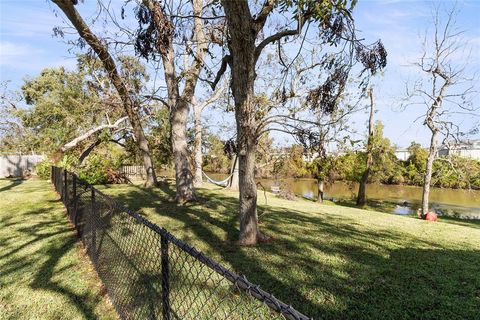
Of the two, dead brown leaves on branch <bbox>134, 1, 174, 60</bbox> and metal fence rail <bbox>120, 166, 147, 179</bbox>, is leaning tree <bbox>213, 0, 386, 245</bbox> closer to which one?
dead brown leaves on branch <bbox>134, 1, 174, 60</bbox>

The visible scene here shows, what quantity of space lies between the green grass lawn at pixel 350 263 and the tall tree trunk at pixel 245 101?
1.79 ft

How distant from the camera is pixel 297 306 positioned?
344cm

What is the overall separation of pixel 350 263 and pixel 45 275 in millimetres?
4129

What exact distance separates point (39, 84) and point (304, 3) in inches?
1444

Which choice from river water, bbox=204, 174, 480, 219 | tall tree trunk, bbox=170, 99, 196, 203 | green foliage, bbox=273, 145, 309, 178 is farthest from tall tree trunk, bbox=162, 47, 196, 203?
river water, bbox=204, 174, 480, 219

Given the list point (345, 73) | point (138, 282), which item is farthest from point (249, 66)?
point (138, 282)

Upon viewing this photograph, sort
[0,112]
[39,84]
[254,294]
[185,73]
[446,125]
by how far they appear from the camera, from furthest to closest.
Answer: [39,84] → [0,112] → [446,125] → [185,73] → [254,294]

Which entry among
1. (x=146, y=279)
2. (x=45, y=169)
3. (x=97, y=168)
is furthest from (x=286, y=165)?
(x=146, y=279)

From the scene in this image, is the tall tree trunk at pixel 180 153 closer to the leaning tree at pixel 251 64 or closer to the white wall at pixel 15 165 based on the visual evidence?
the leaning tree at pixel 251 64

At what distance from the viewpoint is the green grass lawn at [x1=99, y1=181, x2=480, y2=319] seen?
3.51m

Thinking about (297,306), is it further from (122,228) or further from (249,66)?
(249,66)

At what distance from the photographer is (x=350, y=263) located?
4.82 metres

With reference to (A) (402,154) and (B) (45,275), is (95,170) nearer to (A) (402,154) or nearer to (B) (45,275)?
(B) (45,275)

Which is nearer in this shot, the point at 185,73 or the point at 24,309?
the point at 24,309
